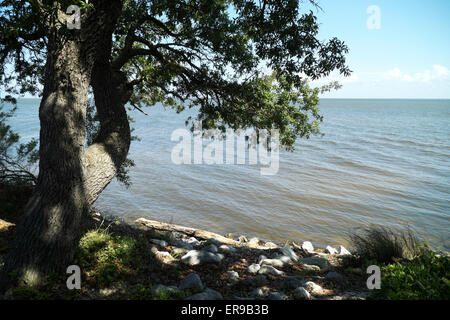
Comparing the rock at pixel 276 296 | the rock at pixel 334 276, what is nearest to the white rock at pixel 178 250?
the rock at pixel 276 296

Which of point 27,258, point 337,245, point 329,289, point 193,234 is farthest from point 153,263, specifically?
point 337,245

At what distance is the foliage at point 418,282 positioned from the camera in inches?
138

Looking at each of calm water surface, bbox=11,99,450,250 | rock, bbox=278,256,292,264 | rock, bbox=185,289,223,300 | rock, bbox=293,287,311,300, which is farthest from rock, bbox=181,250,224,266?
calm water surface, bbox=11,99,450,250

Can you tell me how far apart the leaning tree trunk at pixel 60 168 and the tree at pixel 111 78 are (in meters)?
0.01

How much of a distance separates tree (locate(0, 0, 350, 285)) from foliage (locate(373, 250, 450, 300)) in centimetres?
373

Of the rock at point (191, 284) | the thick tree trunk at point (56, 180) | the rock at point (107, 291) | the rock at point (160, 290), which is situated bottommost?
the rock at point (191, 284)

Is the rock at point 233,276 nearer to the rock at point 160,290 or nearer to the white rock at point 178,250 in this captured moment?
the rock at point 160,290

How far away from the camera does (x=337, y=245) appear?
32.4ft

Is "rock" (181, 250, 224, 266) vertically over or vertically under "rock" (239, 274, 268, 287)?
over

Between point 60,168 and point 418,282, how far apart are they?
17.1 feet

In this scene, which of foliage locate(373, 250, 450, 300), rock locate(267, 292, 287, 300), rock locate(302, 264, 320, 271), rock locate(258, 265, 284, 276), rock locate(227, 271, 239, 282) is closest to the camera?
foliage locate(373, 250, 450, 300)

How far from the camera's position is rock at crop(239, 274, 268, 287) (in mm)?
4915

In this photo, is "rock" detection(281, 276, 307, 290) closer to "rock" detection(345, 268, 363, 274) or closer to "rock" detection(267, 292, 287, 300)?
"rock" detection(267, 292, 287, 300)
